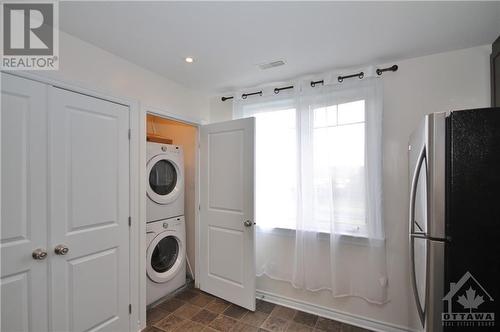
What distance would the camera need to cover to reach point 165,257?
262cm

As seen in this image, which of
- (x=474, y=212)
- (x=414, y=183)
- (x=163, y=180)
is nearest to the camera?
(x=474, y=212)

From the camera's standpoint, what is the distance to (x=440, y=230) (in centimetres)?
96

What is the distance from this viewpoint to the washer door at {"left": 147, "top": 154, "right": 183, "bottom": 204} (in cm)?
241

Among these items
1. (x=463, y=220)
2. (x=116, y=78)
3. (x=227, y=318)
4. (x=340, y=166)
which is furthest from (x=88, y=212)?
(x=463, y=220)

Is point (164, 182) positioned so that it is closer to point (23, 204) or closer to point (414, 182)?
point (23, 204)

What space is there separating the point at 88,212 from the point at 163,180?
978 mm

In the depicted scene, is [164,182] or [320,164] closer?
[320,164]

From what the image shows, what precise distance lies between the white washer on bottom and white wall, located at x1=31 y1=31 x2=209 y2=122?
130cm

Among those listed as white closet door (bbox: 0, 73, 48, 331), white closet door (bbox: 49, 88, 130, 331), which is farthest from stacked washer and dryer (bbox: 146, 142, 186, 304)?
white closet door (bbox: 0, 73, 48, 331)

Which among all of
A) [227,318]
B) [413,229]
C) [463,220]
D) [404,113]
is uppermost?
[404,113]

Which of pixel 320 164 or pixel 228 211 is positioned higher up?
pixel 320 164

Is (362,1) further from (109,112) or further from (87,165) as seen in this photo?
(87,165)

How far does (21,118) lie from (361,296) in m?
2.95

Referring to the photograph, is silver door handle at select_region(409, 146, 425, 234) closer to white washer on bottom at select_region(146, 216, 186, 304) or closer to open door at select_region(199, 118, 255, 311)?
open door at select_region(199, 118, 255, 311)
